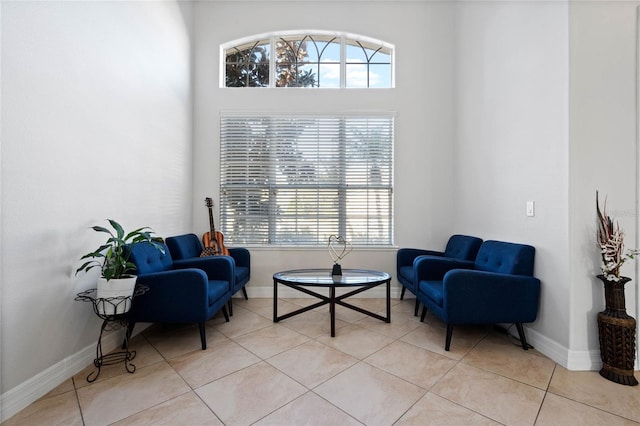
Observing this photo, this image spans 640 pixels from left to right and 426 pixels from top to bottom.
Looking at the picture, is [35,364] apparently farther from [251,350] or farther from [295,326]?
[295,326]

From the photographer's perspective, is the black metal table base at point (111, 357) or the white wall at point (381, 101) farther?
the white wall at point (381, 101)

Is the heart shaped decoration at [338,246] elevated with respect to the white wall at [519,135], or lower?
lower

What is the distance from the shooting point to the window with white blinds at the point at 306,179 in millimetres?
3572

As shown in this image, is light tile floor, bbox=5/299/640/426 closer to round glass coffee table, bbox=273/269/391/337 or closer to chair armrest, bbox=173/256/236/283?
round glass coffee table, bbox=273/269/391/337

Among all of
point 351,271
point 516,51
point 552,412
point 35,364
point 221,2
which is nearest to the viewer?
point 552,412

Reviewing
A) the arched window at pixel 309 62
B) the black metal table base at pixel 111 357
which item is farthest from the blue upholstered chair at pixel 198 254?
the arched window at pixel 309 62

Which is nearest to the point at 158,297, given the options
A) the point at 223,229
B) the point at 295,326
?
the point at 295,326

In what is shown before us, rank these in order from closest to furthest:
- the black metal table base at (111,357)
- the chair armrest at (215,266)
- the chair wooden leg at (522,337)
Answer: the black metal table base at (111,357) → the chair wooden leg at (522,337) → the chair armrest at (215,266)

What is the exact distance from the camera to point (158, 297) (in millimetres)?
2057

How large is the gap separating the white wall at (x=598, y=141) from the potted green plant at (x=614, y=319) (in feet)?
0.26

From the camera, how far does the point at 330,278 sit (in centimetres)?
267

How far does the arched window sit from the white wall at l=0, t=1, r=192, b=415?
1133 mm

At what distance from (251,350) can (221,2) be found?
4202 millimetres

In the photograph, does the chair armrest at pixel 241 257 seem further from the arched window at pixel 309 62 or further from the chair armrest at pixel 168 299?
the arched window at pixel 309 62
